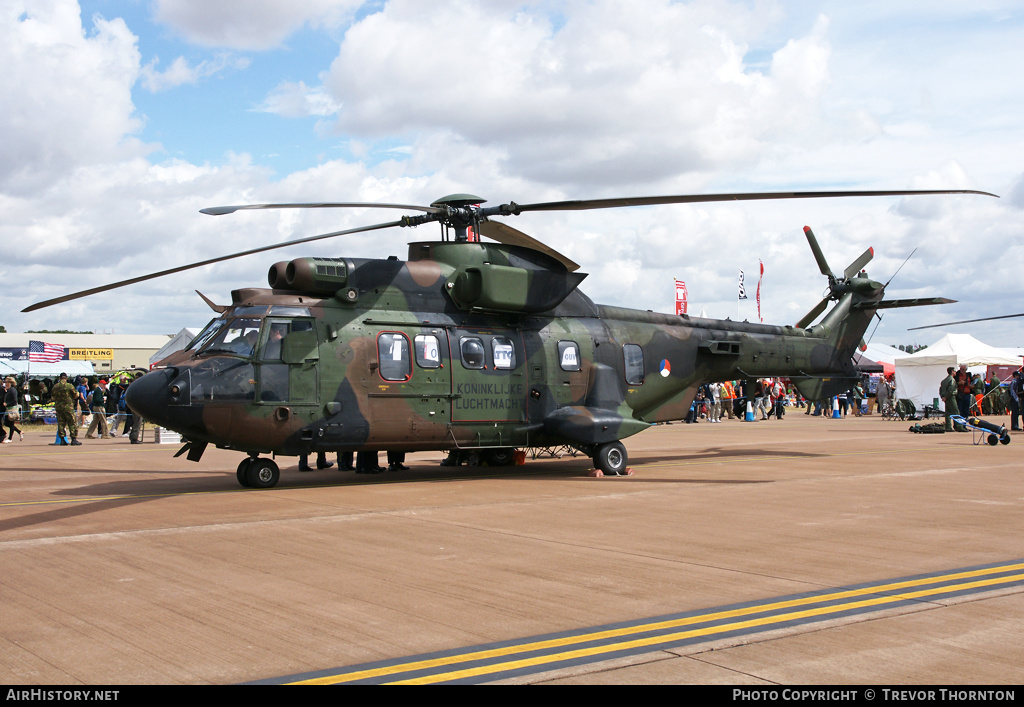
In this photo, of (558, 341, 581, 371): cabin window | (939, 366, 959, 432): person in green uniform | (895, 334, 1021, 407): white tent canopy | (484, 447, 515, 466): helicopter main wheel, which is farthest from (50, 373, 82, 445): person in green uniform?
(895, 334, 1021, 407): white tent canopy

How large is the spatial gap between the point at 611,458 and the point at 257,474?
6.06 meters

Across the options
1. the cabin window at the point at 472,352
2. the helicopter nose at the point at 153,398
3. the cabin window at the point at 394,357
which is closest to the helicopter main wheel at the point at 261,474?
the helicopter nose at the point at 153,398

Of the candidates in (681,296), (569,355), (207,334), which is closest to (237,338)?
(207,334)

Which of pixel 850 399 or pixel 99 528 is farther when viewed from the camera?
pixel 850 399

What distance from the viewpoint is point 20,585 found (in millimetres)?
7191

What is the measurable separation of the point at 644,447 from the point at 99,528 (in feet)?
50.5

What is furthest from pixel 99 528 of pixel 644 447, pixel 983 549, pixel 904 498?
pixel 644 447

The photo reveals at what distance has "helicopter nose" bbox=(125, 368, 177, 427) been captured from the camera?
1266 cm

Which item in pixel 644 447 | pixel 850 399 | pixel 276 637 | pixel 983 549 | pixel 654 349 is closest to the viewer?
pixel 276 637

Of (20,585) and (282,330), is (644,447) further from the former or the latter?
(20,585)

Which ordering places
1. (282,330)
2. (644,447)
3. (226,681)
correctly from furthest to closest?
(644,447) → (282,330) → (226,681)

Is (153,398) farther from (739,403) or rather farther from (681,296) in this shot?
(681,296)

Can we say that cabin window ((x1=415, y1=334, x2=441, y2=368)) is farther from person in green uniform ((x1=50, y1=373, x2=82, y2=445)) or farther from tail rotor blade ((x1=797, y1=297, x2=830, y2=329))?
person in green uniform ((x1=50, y1=373, x2=82, y2=445))
